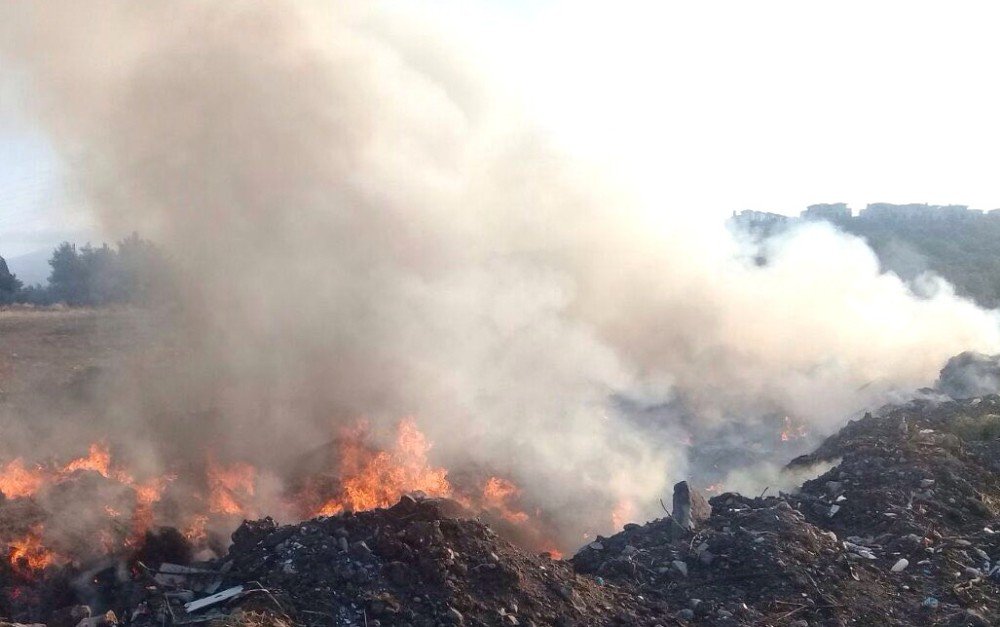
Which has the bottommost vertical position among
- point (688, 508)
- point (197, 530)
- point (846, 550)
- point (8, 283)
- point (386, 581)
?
point (386, 581)

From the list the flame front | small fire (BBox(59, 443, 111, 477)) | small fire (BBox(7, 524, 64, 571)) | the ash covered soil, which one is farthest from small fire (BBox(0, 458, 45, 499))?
the ash covered soil

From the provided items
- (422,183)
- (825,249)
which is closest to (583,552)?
(422,183)

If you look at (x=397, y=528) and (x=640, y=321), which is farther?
(x=640, y=321)

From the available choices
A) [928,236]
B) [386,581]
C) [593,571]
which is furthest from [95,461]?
[928,236]

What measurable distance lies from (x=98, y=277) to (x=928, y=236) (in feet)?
153

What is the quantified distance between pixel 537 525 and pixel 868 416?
734 cm

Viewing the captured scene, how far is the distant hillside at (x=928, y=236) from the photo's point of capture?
32.9 metres

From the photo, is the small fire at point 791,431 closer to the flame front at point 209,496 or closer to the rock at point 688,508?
the flame front at point 209,496

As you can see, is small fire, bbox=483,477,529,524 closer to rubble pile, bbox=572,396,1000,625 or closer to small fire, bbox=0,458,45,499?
rubble pile, bbox=572,396,1000,625

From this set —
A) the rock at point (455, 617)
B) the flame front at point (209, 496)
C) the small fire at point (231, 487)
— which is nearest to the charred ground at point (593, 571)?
the rock at point (455, 617)

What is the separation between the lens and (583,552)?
9.14m

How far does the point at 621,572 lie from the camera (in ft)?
27.5

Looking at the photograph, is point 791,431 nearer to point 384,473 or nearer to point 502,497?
point 502,497

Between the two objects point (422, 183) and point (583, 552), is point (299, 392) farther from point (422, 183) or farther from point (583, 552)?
point (583, 552)
